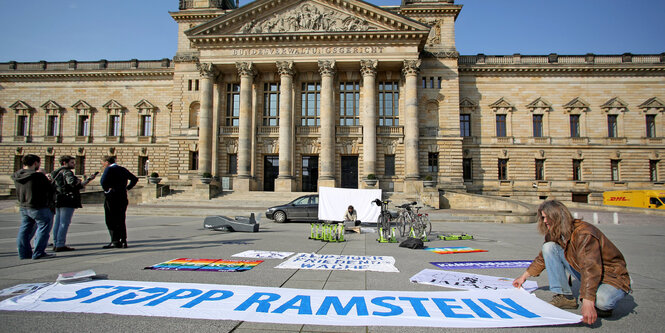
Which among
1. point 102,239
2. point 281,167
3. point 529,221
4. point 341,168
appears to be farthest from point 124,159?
point 529,221

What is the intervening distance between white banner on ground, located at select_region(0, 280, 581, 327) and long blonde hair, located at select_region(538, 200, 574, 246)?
0.83 m

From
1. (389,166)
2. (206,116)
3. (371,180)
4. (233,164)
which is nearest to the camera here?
(371,180)

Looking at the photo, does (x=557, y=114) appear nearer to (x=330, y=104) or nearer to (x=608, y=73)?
(x=608, y=73)

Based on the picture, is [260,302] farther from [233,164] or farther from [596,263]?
[233,164]

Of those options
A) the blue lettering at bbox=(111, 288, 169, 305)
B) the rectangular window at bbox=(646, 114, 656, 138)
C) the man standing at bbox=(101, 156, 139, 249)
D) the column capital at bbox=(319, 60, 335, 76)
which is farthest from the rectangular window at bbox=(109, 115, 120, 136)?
the rectangular window at bbox=(646, 114, 656, 138)

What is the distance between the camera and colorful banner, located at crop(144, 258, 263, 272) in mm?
6219

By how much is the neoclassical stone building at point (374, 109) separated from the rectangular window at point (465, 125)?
0.71 feet

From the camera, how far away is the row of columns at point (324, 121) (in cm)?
3300

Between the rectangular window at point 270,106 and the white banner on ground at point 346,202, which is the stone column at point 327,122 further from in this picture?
the white banner on ground at point 346,202

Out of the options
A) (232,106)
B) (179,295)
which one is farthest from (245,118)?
(179,295)

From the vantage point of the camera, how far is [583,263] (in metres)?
3.85

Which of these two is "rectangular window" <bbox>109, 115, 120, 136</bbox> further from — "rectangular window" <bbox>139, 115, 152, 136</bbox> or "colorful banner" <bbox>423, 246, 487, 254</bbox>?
"colorful banner" <bbox>423, 246, 487, 254</bbox>

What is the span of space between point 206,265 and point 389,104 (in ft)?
104

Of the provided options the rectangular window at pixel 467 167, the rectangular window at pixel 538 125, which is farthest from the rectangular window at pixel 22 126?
the rectangular window at pixel 538 125
